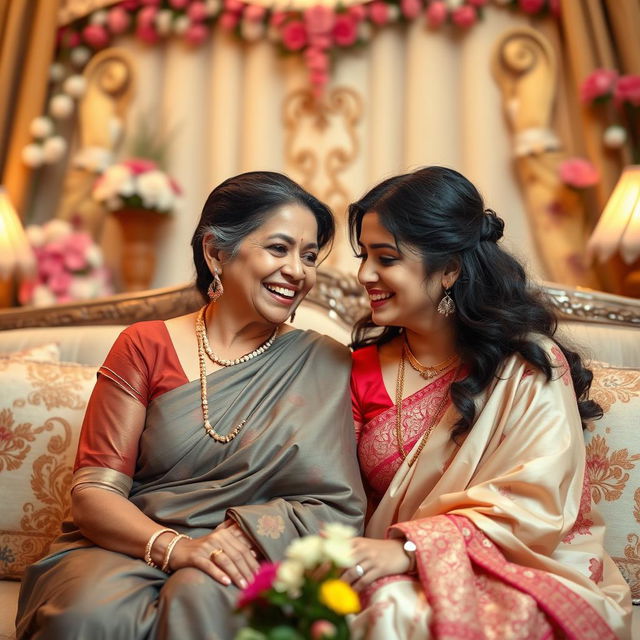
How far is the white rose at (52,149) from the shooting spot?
13.2 ft

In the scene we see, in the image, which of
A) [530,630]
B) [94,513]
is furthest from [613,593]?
[94,513]

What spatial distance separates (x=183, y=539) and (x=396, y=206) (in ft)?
3.18

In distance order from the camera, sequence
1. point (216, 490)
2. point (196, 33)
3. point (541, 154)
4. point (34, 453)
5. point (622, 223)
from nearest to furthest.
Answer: point (216, 490) → point (34, 453) → point (622, 223) → point (541, 154) → point (196, 33)

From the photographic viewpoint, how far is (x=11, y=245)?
364cm

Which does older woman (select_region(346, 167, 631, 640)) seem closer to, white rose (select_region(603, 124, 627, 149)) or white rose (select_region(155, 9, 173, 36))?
white rose (select_region(603, 124, 627, 149))

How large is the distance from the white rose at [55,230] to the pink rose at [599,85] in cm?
243

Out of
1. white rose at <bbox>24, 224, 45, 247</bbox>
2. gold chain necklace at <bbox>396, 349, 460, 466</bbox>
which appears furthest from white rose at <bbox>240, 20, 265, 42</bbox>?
gold chain necklace at <bbox>396, 349, 460, 466</bbox>

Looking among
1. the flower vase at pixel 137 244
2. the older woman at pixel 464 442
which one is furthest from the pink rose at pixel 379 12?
the older woman at pixel 464 442

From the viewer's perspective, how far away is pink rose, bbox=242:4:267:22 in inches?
152

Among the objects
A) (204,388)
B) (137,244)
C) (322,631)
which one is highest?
(137,244)

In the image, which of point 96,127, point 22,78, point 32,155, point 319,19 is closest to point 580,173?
point 319,19

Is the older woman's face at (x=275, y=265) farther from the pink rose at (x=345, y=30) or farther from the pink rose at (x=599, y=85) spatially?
the pink rose at (x=345, y=30)

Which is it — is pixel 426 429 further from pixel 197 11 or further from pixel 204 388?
pixel 197 11

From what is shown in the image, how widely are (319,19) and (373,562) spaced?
2.76m
